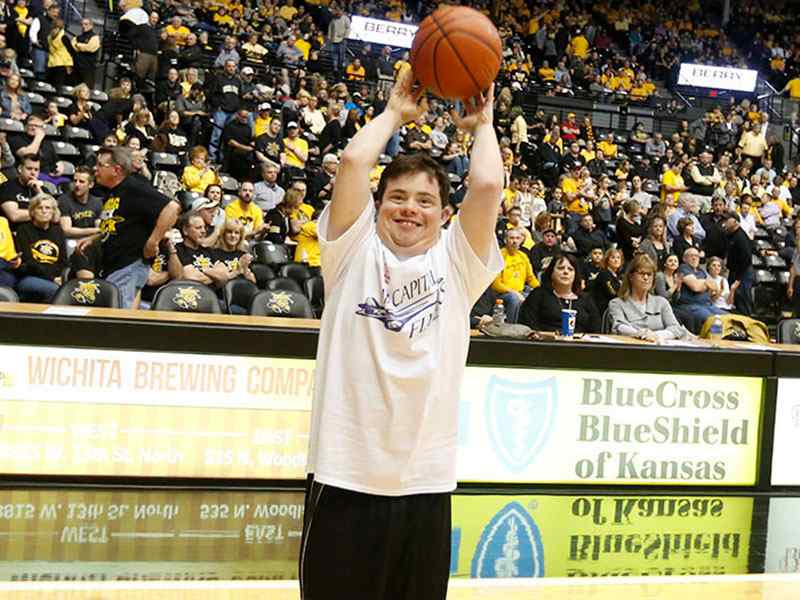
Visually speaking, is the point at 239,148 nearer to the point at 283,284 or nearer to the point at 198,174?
the point at 198,174

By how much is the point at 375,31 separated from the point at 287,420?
1520 centimetres

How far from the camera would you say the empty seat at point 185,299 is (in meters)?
6.45

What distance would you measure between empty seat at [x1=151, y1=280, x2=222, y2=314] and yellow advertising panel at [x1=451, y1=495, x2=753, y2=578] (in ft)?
7.10

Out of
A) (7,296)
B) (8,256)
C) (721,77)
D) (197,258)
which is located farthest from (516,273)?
(721,77)

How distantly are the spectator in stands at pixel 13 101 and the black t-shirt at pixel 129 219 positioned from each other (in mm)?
5012

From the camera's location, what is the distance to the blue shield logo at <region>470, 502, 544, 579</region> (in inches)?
170

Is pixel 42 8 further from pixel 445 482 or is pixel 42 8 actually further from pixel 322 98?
pixel 445 482

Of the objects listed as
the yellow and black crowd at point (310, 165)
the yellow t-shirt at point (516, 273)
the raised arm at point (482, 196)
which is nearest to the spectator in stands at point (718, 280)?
the yellow and black crowd at point (310, 165)

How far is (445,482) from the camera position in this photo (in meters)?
2.21

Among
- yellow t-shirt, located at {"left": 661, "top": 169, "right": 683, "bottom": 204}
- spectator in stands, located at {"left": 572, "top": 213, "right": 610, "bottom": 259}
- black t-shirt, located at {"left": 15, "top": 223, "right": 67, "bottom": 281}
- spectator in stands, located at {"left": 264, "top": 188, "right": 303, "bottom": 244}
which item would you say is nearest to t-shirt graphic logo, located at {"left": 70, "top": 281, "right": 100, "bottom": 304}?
black t-shirt, located at {"left": 15, "top": 223, "right": 67, "bottom": 281}

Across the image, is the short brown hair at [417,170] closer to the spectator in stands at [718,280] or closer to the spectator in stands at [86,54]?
the spectator in stands at [718,280]

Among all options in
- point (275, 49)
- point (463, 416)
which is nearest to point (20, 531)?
point (463, 416)

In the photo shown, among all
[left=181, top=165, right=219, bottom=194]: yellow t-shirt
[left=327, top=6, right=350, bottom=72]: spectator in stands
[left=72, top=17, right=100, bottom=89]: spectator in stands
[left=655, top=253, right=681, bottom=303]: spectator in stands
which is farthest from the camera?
[left=327, top=6, right=350, bottom=72]: spectator in stands

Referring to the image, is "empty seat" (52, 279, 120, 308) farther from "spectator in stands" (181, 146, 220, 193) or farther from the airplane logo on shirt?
"spectator in stands" (181, 146, 220, 193)
